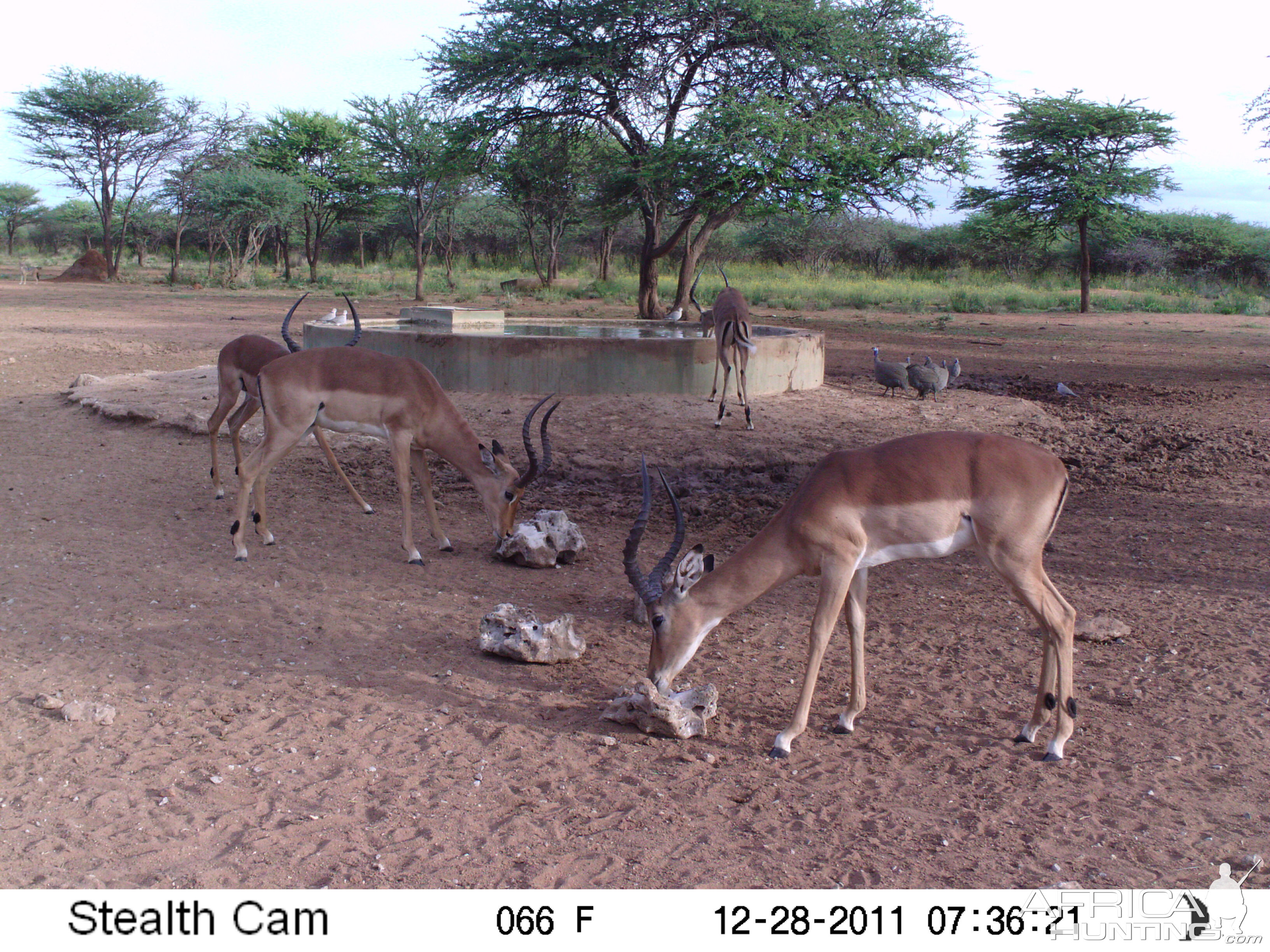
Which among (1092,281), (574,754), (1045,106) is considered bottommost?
(574,754)

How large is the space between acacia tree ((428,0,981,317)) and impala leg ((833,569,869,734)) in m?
13.6

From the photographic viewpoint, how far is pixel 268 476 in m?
8.52

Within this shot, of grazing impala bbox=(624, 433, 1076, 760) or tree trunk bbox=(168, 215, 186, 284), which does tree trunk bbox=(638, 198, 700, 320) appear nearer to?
grazing impala bbox=(624, 433, 1076, 760)

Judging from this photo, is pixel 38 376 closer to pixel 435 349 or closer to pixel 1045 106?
pixel 435 349

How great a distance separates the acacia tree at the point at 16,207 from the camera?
5466 cm

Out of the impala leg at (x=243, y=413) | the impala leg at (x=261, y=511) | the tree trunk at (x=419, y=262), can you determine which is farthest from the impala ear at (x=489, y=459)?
the tree trunk at (x=419, y=262)

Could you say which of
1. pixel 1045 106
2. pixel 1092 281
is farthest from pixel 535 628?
pixel 1092 281

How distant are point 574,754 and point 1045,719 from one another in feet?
6.35

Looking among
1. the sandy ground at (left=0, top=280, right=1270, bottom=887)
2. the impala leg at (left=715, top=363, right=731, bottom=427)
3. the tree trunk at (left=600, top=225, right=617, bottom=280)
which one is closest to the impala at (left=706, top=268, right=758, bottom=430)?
the impala leg at (left=715, top=363, right=731, bottom=427)

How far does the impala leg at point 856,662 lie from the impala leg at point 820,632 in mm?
219

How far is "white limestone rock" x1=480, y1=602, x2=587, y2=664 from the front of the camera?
4859mm

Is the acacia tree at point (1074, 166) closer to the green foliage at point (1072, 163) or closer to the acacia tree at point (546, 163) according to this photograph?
the green foliage at point (1072, 163)

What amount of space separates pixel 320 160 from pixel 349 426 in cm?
3713

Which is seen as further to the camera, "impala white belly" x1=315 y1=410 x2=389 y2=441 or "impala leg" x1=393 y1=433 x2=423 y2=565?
"impala white belly" x1=315 y1=410 x2=389 y2=441
